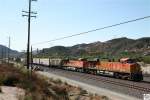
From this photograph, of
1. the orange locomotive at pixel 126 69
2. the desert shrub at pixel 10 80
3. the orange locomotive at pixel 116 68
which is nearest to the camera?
the desert shrub at pixel 10 80

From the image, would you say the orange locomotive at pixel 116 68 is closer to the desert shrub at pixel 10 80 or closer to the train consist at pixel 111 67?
the train consist at pixel 111 67

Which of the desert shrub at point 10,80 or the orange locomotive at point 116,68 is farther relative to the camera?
the orange locomotive at point 116,68

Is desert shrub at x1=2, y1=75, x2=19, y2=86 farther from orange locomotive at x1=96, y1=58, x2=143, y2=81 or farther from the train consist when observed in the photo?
the train consist

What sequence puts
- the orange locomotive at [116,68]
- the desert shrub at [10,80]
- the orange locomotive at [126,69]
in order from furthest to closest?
the orange locomotive at [116,68], the orange locomotive at [126,69], the desert shrub at [10,80]

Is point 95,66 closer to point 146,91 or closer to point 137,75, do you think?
point 137,75

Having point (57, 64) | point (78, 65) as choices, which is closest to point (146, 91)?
→ point (78, 65)

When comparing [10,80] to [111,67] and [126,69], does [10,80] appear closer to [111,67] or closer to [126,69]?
[126,69]

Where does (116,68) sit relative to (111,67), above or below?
below

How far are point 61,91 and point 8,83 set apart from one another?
4932 millimetres

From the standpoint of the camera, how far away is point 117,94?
105 ft

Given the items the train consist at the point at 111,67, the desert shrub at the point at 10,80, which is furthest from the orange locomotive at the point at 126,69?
the desert shrub at the point at 10,80

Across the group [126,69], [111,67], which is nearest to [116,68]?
[111,67]

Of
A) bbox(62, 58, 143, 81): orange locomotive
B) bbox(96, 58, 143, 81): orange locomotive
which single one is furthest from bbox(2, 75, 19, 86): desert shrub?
bbox(62, 58, 143, 81): orange locomotive

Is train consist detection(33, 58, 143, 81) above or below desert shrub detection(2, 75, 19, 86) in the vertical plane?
above
